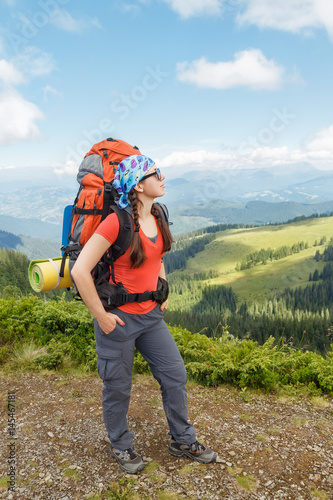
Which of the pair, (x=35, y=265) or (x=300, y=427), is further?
(x=300, y=427)

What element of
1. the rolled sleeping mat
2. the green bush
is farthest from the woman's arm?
the green bush

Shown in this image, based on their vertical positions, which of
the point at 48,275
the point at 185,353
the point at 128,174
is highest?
the point at 128,174

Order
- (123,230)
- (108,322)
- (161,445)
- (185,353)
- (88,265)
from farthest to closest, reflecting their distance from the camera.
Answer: (185,353), (161,445), (108,322), (123,230), (88,265)

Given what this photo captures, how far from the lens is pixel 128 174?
3.30 metres

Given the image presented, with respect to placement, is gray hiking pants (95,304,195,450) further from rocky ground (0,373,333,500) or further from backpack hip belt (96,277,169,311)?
rocky ground (0,373,333,500)

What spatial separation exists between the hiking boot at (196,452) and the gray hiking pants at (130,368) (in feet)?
0.27

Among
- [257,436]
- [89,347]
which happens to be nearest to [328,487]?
[257,436]

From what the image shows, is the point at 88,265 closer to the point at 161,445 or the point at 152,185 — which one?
the point at 152,185

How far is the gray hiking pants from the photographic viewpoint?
3525mm

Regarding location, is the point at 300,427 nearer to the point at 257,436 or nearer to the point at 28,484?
the point at 257,436

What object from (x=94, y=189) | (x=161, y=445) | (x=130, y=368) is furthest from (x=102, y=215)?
(x=161, y=445)

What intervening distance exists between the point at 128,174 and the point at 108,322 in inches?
60.4

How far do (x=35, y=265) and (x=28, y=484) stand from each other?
249cm

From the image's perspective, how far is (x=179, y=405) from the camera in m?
3.87
